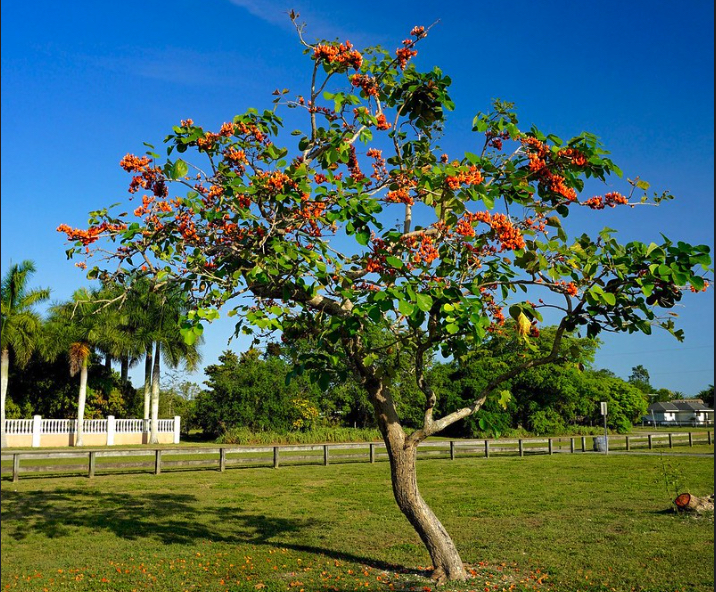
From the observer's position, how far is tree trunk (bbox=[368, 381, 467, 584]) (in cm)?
789

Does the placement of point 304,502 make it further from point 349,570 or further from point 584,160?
point 584,160

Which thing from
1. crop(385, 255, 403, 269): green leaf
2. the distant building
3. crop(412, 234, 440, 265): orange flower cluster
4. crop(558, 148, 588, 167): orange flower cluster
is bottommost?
the distant building

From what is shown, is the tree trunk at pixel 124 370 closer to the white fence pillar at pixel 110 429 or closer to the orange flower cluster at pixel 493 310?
the white fence pillar at pixel 110 429

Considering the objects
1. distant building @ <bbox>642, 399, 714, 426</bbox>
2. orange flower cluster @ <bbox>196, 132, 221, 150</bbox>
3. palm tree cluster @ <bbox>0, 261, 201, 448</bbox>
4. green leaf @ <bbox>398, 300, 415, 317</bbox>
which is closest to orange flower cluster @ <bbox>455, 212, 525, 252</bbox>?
green leaf @ <bbox>398, 300, 415, 317</bbox>

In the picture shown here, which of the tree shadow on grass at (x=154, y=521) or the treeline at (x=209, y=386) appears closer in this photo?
the tree shadow on grass at (x=154, y=521)

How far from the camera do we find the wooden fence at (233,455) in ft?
64.0

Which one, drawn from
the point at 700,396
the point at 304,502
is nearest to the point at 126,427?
the point at 304,502

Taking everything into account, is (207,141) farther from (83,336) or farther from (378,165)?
(83,336)

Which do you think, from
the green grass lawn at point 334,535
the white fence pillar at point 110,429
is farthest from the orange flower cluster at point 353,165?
the white fence pillar at point 110,429

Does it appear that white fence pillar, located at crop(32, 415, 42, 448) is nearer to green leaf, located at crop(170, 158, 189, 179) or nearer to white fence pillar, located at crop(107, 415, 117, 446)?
white fence pillar, located at crop(107, 415, 117, 446)

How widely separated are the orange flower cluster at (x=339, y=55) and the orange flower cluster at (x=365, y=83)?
361 mm

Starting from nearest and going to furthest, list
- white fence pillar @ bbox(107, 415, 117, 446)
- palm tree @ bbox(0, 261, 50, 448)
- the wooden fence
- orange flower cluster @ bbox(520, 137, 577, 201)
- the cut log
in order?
orange flower cluster @ bbox(520, 137, 577, 201) < the cut log < the wooden fence < palm tree @ bbox(0, 261, 50, 448) < white fence pillar @ bbox(107, 415, 117, 446)

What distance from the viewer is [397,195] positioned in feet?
22.8

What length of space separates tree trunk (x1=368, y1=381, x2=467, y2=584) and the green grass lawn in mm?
315
